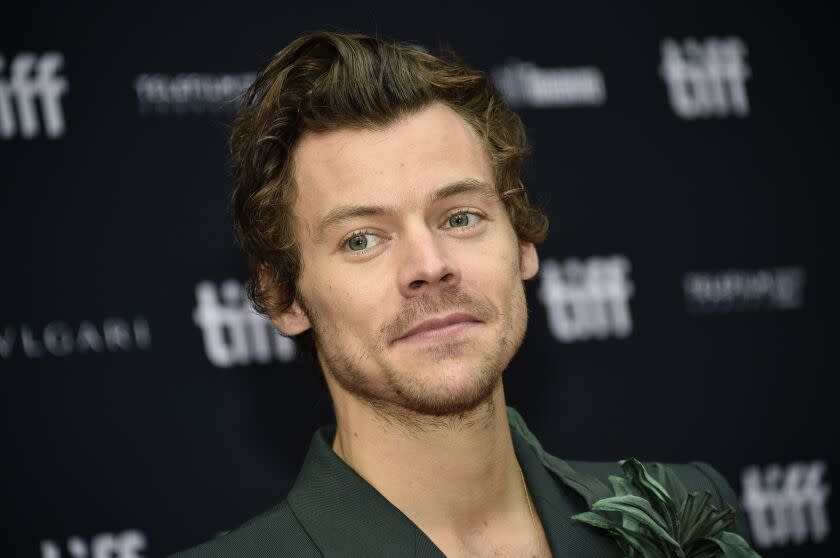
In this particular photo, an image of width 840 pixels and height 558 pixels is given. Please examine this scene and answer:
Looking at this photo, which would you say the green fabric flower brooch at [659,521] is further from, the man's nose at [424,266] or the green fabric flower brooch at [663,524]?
the man's nose at [424,266]

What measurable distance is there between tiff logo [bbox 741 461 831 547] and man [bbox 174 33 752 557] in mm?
1400

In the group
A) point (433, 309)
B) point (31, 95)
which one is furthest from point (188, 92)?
point (433, 309)

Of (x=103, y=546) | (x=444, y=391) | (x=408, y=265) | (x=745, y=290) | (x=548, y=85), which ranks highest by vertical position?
(x=548, y=85)

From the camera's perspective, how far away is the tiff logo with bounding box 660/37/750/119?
11.1 ft

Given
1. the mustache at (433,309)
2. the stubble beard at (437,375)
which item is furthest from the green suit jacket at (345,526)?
the mustache at (433,309)

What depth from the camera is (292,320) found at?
2230 mm

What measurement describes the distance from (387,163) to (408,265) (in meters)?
0.21

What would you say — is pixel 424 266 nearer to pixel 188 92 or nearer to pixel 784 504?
pixel 188 92

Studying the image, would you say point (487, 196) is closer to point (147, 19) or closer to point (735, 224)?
point (147, 19)

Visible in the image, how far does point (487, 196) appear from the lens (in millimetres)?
2074

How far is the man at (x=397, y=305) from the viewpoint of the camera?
6.33 ft

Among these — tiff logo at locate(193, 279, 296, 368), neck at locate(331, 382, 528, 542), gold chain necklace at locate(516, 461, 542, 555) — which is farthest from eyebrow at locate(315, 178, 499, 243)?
tiff logo at locate(193, 279, 296, 368)

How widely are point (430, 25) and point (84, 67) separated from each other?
1.01 meters

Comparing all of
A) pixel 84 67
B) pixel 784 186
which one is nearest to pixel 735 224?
pixel 784 186
